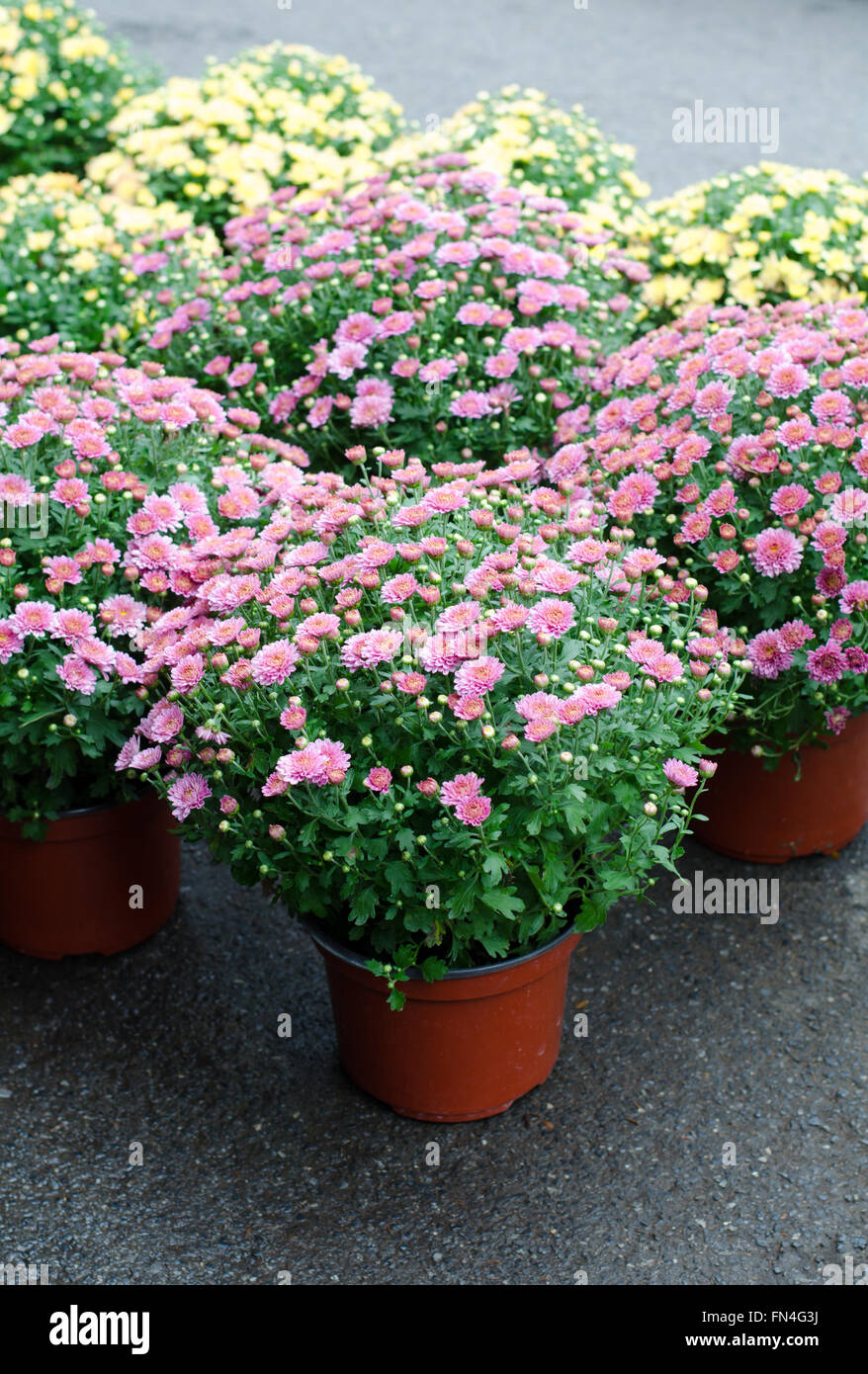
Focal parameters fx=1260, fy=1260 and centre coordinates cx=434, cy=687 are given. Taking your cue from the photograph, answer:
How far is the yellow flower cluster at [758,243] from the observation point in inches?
163

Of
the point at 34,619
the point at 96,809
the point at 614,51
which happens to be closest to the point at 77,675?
the point at 34,619

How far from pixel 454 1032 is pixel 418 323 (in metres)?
A: 1.92

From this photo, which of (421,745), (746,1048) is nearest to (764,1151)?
(746,1048)

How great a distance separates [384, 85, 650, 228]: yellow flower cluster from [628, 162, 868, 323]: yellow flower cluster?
0.26 m

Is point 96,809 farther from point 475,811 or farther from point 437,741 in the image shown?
point 475,811

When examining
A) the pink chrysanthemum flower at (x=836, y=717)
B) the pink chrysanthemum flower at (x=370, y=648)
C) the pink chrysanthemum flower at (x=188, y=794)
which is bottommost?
the pink chrysanthemum flower at (x=836, y=717)

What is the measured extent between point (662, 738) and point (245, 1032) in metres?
1.36

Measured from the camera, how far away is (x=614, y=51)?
10.8 metres

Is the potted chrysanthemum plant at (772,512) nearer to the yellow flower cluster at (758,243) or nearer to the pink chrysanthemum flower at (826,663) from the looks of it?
the pink chrysanthemum flower at (826,663)

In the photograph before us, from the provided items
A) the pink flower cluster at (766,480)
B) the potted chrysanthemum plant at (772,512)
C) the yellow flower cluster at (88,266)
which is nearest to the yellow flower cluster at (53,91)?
the yellow flower cluster at (88,266)

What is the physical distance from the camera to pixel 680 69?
10.2 metres

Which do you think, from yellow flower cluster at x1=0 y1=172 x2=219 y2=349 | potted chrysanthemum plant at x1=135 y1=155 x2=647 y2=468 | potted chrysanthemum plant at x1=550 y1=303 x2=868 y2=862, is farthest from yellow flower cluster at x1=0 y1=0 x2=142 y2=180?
potted chrysanthemum plant at x1=550 y1=303 x2=868 y2=862

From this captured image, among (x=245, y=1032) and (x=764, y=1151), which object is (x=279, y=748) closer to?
(x=245, y=1032)

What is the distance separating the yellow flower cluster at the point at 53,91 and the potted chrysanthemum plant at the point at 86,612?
11.7ft
